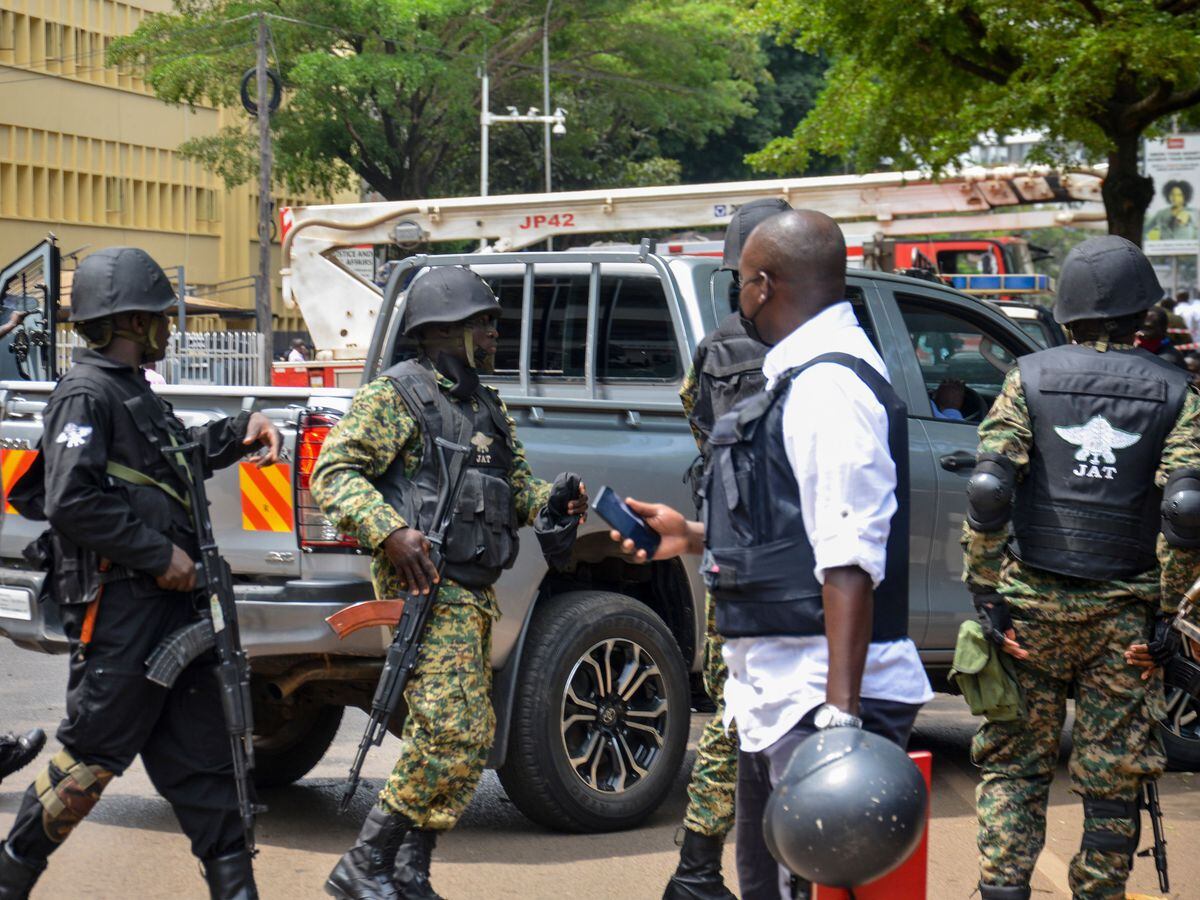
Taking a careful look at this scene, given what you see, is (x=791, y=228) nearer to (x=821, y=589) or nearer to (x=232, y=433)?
(x=821, y=589)

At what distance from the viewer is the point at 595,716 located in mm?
5887

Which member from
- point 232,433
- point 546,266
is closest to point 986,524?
point 232,433

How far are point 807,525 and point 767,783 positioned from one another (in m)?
0.59

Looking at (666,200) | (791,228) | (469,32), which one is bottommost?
(791,228)

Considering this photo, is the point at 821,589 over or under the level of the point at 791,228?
under

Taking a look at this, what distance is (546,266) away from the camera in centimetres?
661

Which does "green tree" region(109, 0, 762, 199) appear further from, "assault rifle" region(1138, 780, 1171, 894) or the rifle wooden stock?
"assault rifle" region(1138, 780, 1171, 894)

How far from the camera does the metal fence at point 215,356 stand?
2648 centimetres

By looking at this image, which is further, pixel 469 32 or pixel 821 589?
pixel 469 32

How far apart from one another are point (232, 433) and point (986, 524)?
207 centimetres

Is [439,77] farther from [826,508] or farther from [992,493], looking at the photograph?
[826,508]

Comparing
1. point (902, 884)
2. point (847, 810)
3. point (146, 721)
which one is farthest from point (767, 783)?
point (146, 721)

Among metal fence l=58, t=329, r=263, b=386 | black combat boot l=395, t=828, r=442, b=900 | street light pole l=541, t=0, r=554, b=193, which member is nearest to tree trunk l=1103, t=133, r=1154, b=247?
black combat boot l=395, t=828, r=442, b=900

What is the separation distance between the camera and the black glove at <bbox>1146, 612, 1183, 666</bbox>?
4.51 m
